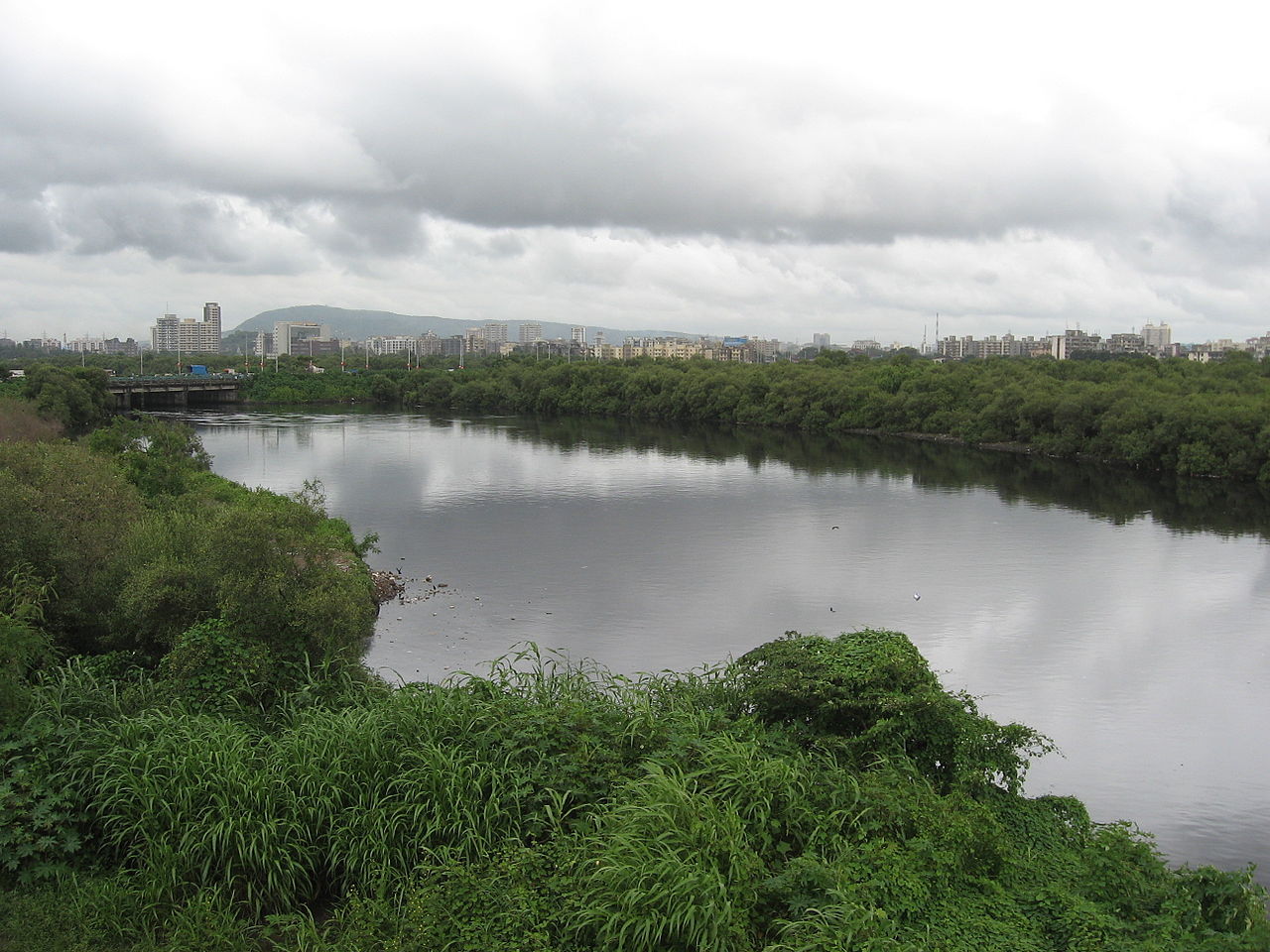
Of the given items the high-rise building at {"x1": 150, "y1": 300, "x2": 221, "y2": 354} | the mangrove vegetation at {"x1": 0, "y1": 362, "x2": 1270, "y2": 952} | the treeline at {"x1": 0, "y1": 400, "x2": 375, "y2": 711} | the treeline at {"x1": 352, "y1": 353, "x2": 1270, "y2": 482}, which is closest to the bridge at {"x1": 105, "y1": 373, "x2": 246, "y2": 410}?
the treeline at {"x1": 352, "y1": 353, "x2": 1270, "y2": 482}

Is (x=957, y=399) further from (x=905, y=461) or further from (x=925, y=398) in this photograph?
(x=905, y=461)

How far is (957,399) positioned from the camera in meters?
58.7

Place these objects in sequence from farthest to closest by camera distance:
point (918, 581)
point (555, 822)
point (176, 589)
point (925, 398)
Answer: point (925, 398) < point (918, 581) < point (176, 589) < point (555, 822)

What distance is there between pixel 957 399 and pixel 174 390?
5674 centimetres

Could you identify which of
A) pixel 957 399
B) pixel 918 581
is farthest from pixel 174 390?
pixel 918 581

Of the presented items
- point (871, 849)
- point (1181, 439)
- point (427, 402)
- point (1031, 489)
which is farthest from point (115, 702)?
point (427, 402)

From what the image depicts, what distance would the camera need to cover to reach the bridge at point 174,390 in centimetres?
7062

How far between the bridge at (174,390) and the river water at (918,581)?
31747mm

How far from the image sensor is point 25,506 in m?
12.0

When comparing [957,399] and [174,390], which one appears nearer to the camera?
[957,399]

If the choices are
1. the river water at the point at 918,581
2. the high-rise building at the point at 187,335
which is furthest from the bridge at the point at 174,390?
the high-rise building at the point at 187,335

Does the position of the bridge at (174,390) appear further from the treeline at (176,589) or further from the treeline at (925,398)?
the treeline at (176,589)

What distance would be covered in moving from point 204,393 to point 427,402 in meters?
19.3

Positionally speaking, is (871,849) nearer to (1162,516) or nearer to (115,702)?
(115,702)
